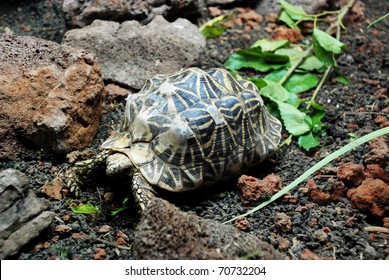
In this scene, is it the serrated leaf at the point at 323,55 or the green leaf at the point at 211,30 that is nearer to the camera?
the serrated leaf at the point at 323,55

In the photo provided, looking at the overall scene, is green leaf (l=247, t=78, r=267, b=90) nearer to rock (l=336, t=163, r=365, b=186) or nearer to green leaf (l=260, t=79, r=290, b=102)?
green leaf (l=260, t=79, r=290, b=102)

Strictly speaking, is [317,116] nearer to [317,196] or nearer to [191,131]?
[317,196]

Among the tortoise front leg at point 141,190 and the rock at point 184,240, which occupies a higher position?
the rock at point 184,240

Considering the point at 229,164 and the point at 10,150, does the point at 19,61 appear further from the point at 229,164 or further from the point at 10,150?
the point at 229,164

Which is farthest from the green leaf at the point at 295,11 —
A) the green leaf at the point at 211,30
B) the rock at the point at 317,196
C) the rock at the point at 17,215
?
the rock at the point at 17,215

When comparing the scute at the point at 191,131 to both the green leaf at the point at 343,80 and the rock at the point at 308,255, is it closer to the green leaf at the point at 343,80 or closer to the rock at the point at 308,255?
the rock at the point at 308,255

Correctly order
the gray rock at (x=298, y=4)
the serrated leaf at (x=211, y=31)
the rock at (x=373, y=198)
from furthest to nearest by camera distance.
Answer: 1. the gray rock at (x=298, y=4)
2. the serrated leaf at (x=211, y=31)
3. the rock at (x=373, y=198)

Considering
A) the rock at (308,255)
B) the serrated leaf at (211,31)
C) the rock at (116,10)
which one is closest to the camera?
the rock at (308,255)

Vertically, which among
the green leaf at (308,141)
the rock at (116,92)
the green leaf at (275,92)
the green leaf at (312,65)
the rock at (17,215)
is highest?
the rock at (17,215)
